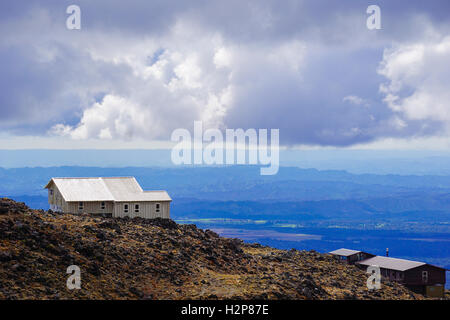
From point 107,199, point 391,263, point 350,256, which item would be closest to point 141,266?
point 107,199

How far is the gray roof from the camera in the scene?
61.0m

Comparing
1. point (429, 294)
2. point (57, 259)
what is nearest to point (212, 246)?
point (57, 259)

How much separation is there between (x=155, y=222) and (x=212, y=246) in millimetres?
7240

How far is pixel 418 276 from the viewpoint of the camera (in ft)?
232

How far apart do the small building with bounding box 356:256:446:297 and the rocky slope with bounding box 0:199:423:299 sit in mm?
11973

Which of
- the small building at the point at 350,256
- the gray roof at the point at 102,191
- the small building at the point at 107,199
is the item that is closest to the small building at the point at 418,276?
the small building at the point at 350,256

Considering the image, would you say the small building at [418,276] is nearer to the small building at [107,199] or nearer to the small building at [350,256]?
the small building at [350,256]

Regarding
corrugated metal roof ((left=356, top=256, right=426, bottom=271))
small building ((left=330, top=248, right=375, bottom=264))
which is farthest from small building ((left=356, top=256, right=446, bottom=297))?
small building ((left=330, top=248, right=375, bottom=264))

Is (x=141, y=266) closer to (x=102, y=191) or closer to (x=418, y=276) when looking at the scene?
(x=102, y=191)

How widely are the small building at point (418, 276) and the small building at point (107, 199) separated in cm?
2832

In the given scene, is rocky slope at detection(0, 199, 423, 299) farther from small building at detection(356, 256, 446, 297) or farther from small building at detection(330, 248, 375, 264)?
small building at detection(330, 248, 375, 264)

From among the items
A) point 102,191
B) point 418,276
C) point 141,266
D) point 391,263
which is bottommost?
point 418,276

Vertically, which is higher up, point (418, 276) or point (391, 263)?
point (391, 263)

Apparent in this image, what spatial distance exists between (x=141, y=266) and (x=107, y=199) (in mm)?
17103
